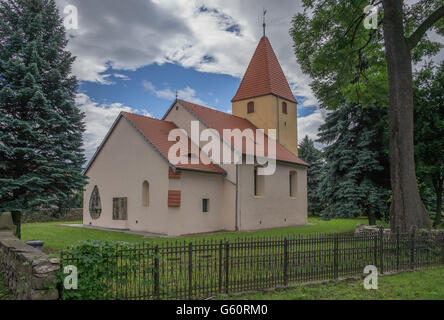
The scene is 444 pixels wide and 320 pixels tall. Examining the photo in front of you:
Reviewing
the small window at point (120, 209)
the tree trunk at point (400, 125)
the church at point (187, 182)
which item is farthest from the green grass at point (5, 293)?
the small window at point (120, 209)

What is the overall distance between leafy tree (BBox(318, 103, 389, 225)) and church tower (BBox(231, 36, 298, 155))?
615cm

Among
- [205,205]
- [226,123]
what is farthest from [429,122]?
[205,205]

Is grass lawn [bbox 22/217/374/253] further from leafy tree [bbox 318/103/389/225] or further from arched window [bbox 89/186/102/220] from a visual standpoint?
leafy tree [bbox 318/103/389/225]

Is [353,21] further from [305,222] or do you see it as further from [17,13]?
[305,222]

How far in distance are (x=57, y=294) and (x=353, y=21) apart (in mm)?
16004

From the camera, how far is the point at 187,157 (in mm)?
20141

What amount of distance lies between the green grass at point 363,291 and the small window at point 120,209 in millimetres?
15414

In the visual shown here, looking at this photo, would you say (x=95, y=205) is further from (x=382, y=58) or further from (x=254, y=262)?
(x=382, y=58)

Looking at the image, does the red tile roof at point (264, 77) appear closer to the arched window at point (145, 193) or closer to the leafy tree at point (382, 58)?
the leafy tree at point (382, 58)

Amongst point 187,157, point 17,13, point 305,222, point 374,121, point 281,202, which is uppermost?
point 17,13

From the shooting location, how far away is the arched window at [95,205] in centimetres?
2298

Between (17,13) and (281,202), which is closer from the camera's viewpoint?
(17,13)

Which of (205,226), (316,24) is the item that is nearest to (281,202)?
(205,226)

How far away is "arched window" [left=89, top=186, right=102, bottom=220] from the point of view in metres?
23.0
